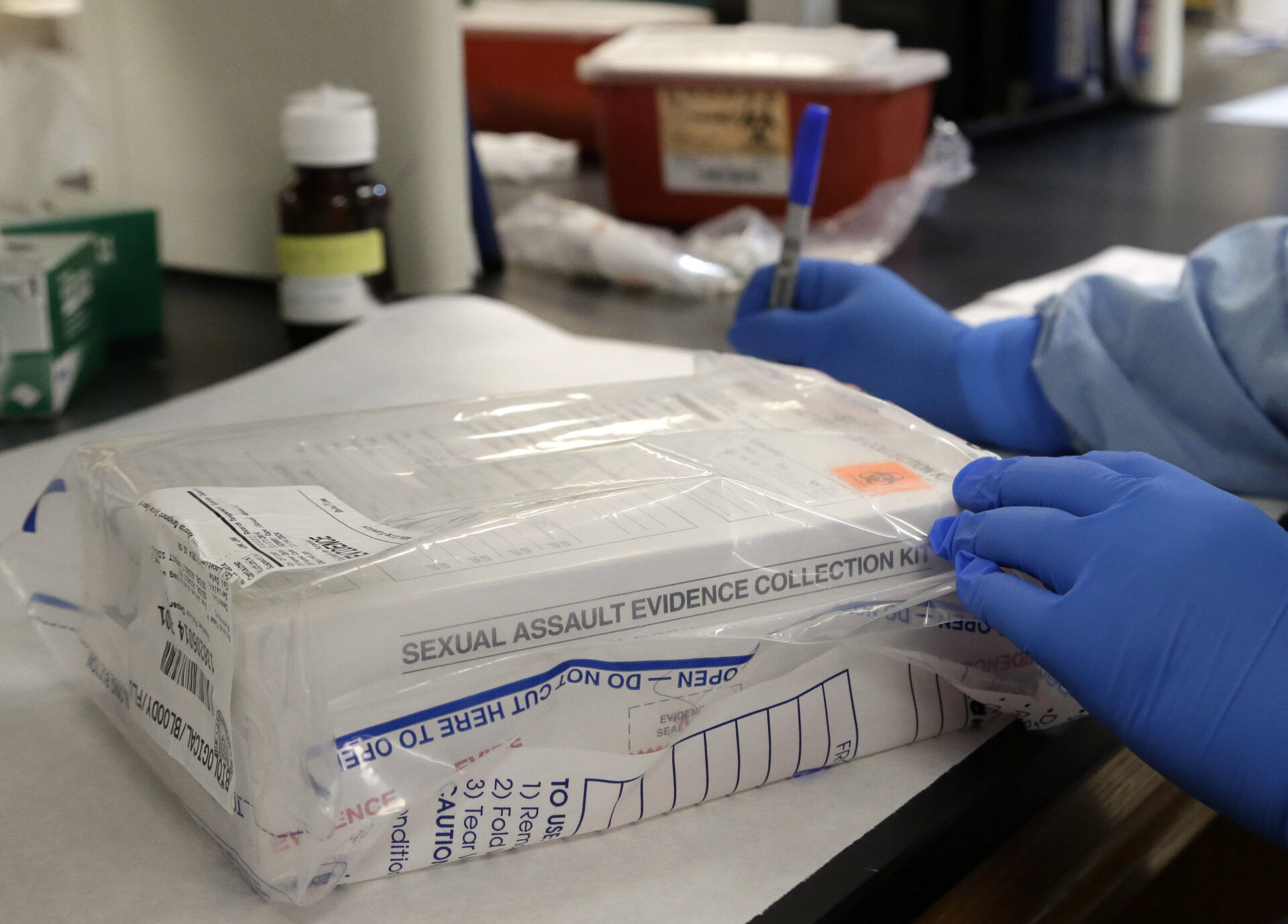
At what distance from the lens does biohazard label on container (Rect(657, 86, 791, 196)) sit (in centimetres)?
110

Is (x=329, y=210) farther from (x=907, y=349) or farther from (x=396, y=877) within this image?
(x=396, y=877)

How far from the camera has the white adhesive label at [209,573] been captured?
0.33 meters

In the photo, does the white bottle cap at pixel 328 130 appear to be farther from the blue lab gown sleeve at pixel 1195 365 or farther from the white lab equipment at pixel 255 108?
the blue lab gown sleeve at pixel 1195 365

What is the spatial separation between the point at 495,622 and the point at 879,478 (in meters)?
0.15

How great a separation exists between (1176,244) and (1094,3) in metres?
0.65

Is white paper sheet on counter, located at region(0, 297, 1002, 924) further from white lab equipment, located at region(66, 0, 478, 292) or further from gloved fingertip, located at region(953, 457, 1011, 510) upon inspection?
white lab equipment, located at region(66, 0, 478, 292)

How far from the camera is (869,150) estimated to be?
1099 mm

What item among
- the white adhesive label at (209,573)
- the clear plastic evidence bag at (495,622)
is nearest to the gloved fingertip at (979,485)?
the clear plastic evidence bag at (495,622)

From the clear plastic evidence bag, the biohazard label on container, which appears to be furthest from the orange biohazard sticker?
the biohazard label on container

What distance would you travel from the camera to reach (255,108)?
969 millimetres

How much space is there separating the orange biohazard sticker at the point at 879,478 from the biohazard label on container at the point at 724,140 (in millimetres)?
725

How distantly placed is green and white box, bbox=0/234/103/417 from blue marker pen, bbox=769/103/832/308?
457 millimetres

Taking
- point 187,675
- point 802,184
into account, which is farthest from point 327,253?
point 187,675

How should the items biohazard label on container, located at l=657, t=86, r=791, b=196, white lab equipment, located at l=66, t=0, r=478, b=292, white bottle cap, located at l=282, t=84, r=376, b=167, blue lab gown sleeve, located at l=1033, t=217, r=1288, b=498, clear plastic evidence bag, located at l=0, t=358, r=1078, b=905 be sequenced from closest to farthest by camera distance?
clear plastic evidence bag, located at l=0, t=358, r=1078, b=905 → blue lab gown sleeve, located at l=1033, t=217, r=1288, b=498 → white bottle cap, located at l=282, t=84, r=376, b=167 → white lab equipment, located at l=66, t=0, r=478, b=292 → biohazard label on container, located at l=657, t=86, r=791, b=196
